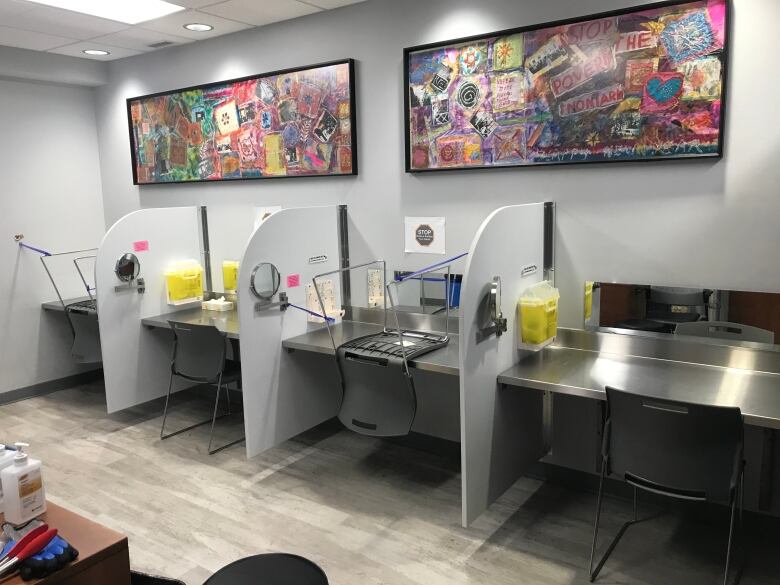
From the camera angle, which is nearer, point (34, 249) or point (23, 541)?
point (23, 541)

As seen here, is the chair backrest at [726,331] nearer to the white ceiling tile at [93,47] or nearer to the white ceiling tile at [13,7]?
the white ceiling tile at [13,7]

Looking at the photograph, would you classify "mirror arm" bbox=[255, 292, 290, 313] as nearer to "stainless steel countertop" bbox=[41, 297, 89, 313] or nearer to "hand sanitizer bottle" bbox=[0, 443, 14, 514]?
"hand sanitizer bottle" bbox=[0, 443, 14, 514]

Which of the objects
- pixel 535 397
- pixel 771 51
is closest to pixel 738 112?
pixel 771 51

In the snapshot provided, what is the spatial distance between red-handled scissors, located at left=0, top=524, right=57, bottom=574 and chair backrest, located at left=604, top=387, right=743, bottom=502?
173cm

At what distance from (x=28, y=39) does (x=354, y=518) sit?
3611 mm

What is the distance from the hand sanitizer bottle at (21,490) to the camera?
5.03 feet

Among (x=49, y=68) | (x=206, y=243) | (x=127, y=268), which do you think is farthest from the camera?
(x=49, y=68)

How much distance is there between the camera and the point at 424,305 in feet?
11.2

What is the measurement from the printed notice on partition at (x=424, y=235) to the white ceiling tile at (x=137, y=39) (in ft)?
6.65

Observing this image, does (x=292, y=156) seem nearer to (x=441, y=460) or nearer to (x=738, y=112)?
(x=441, y=460)

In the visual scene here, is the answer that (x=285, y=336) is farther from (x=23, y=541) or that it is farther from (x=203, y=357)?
(x=23, y=541)

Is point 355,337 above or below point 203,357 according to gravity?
→ above

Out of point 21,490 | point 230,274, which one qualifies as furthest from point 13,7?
point 21,490

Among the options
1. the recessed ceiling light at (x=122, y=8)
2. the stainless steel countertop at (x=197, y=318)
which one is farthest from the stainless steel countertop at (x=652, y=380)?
the recessed ceiling light at (x=122, y=8)
